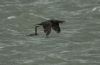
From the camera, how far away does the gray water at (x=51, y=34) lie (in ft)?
58.0

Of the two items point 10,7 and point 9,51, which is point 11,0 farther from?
point 9,51

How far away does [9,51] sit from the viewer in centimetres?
1853

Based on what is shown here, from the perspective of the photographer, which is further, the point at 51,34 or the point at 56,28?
the point at 51,34

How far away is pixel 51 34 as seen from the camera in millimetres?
20719

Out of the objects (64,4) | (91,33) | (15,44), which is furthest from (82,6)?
(15,44)

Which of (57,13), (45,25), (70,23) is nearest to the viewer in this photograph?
(45,25)

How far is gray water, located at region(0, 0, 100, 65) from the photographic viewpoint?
1767 cm

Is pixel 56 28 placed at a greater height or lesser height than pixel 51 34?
greater

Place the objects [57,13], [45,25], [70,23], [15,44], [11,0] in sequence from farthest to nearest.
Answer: [11,0]
[57,13]
[70,23]
[15,44]
[45,25]

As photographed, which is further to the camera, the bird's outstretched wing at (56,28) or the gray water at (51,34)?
the gray water at (51,34)

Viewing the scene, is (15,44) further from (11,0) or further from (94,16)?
(11,0)

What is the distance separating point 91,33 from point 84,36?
1.48 ft

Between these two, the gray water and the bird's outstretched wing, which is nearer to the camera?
the bird's outstretched wing

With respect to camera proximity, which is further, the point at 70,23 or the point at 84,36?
the point at 70,23
